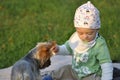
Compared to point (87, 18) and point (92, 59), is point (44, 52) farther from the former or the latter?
point (92, 59)

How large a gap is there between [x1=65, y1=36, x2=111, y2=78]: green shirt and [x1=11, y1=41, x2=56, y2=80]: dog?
28.3 inches

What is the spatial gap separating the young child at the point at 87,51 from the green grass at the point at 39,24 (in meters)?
1.91

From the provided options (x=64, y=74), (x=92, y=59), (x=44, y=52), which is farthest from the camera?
(x=64, y=74)

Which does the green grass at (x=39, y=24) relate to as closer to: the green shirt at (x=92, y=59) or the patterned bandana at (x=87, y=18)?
the green shirt at (x=92, y=59)

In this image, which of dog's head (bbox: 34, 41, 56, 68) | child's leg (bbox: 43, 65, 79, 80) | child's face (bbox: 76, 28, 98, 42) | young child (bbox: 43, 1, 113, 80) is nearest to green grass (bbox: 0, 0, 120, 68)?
child's leg (bbox: 43, 65, 79, 80)

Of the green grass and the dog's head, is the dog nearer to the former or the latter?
the dog's head

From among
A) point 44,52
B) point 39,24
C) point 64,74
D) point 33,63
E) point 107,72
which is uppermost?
point 44,52

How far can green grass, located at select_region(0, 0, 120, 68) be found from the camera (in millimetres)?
7554

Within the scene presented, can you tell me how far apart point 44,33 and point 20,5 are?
5.79 feet

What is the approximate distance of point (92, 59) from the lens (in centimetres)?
491

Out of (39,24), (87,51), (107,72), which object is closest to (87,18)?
(87,51)

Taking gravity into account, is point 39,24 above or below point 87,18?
below

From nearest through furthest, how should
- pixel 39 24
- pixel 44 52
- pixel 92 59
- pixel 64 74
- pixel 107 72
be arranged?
pixel 44 52 < pixel 107 72 < pixel 92 59 < pixel 64 74 < pixel 39 24

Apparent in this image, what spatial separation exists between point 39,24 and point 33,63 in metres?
4.50
